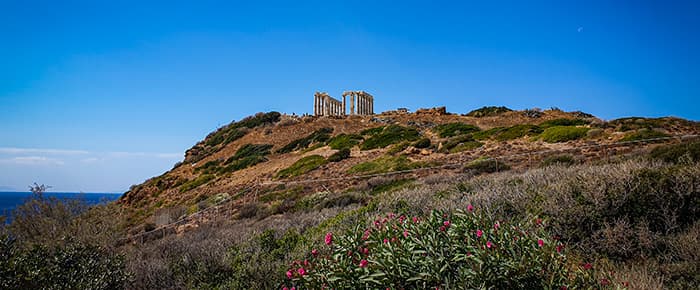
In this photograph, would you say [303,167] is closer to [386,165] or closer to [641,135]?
[386,165]

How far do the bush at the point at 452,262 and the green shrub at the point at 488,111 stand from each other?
128 feet

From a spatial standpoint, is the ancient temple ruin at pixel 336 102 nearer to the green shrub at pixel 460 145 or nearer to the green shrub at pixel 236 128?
the green shrub at pixel 236 128

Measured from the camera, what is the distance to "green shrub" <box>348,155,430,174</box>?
59.6 ft

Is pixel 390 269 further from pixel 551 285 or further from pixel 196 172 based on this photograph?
pixel 196 172

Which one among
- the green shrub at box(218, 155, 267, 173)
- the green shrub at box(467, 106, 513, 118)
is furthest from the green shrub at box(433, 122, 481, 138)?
the green shrub at box(218, 155, 267, 173)

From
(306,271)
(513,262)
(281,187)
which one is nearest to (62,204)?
(281,187)

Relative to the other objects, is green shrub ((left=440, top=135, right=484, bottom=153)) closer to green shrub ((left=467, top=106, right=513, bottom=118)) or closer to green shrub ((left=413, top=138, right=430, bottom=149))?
green shrub ((left=413, top=138, right=430, bottom=149))

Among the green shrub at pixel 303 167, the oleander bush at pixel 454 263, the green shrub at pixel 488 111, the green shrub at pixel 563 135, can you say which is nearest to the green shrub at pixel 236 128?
the green shrub at pixel 303 167

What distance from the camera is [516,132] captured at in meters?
23.1

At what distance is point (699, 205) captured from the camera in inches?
190

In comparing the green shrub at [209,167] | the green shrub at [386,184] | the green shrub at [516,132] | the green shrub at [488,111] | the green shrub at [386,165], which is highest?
the green shrub at [488,111]

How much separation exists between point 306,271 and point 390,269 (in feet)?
2.75

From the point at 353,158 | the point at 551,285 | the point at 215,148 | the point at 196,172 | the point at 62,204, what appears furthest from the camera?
the point at 215,148

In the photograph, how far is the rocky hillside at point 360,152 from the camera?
52.2ft
